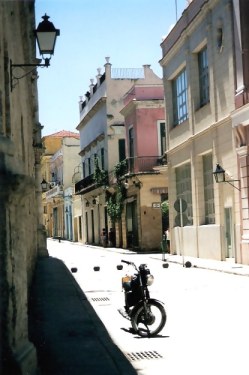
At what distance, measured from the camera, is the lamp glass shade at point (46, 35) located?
32.5ft

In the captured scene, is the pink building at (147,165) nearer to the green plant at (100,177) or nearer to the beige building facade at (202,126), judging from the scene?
the beige building facade at (202,126)

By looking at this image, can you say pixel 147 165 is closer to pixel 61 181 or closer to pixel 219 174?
pixel 219 174

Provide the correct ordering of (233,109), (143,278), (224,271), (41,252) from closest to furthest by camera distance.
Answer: (143,278) < (224,271) < (233,109) < (41,252)

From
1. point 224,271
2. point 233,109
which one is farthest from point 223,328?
point 233,109

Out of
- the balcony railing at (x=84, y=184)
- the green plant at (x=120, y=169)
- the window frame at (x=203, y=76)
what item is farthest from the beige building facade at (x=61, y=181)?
the window frame at (x=203, y=76)

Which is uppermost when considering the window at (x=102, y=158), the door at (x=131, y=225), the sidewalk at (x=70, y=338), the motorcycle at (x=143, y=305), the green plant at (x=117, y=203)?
the window at (x=102, y=158)

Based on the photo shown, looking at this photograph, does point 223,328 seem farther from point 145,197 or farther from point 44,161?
point 44,161

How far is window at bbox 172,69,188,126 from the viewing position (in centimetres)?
2589

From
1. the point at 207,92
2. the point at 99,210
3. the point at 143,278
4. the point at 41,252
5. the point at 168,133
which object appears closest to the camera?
the point at 143,278

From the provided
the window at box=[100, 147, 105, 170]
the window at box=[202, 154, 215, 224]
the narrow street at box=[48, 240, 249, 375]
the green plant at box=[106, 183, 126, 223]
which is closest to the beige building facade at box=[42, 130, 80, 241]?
the window at box=[100, 147, 105, 170]

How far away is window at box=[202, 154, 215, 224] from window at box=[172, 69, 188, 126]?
3.21 m

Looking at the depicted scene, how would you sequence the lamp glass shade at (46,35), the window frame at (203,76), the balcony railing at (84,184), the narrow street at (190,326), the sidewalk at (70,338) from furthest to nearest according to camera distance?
1. the balcony railing at (84,184)
2. the window frame at (203,76)
3. the lamp glass shade at (46,35)
4. the narrow street at (190,326)
5. the sidewalk at (70,338)

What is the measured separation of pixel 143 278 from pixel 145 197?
24.0m

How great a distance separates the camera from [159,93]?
3300 centimetres
